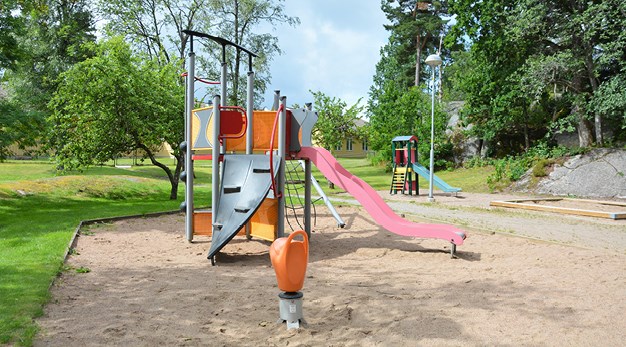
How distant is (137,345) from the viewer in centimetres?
386

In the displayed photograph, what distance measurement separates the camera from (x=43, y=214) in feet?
41.5

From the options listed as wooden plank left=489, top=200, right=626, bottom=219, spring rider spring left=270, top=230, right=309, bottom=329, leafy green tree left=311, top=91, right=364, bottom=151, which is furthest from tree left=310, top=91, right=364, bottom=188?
spring rider spring left=270, top=230, right=309, bottom=329

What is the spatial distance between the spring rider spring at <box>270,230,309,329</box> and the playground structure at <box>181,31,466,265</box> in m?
2.93

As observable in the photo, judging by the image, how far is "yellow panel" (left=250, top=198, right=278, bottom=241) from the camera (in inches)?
327

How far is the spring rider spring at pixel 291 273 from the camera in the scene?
4188 millimetres

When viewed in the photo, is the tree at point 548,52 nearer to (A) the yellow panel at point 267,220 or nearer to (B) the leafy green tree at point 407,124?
(B) the leafy green tree at point 407,124

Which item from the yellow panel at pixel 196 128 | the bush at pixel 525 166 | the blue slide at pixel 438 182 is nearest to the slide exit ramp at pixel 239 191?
the yellow panel at pixel 196 128

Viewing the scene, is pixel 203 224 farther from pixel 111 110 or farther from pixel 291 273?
pixel 111 110

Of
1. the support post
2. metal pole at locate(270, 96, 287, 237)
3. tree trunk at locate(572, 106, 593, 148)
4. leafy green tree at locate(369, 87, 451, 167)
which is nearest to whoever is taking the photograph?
metal pole at locate(270, 96, 287, 237)

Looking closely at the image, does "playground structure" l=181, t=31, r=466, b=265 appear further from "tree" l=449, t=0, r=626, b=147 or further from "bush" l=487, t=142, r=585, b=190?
"tree" l=449, t=0, r=626, b=147

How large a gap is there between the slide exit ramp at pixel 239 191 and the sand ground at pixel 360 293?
561 mm

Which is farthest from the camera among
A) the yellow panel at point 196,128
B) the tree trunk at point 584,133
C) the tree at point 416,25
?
the tree at point 416,25

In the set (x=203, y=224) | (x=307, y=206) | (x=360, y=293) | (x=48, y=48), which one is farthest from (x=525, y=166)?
(x=48, y=48)

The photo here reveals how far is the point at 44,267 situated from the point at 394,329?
494 centimetres
